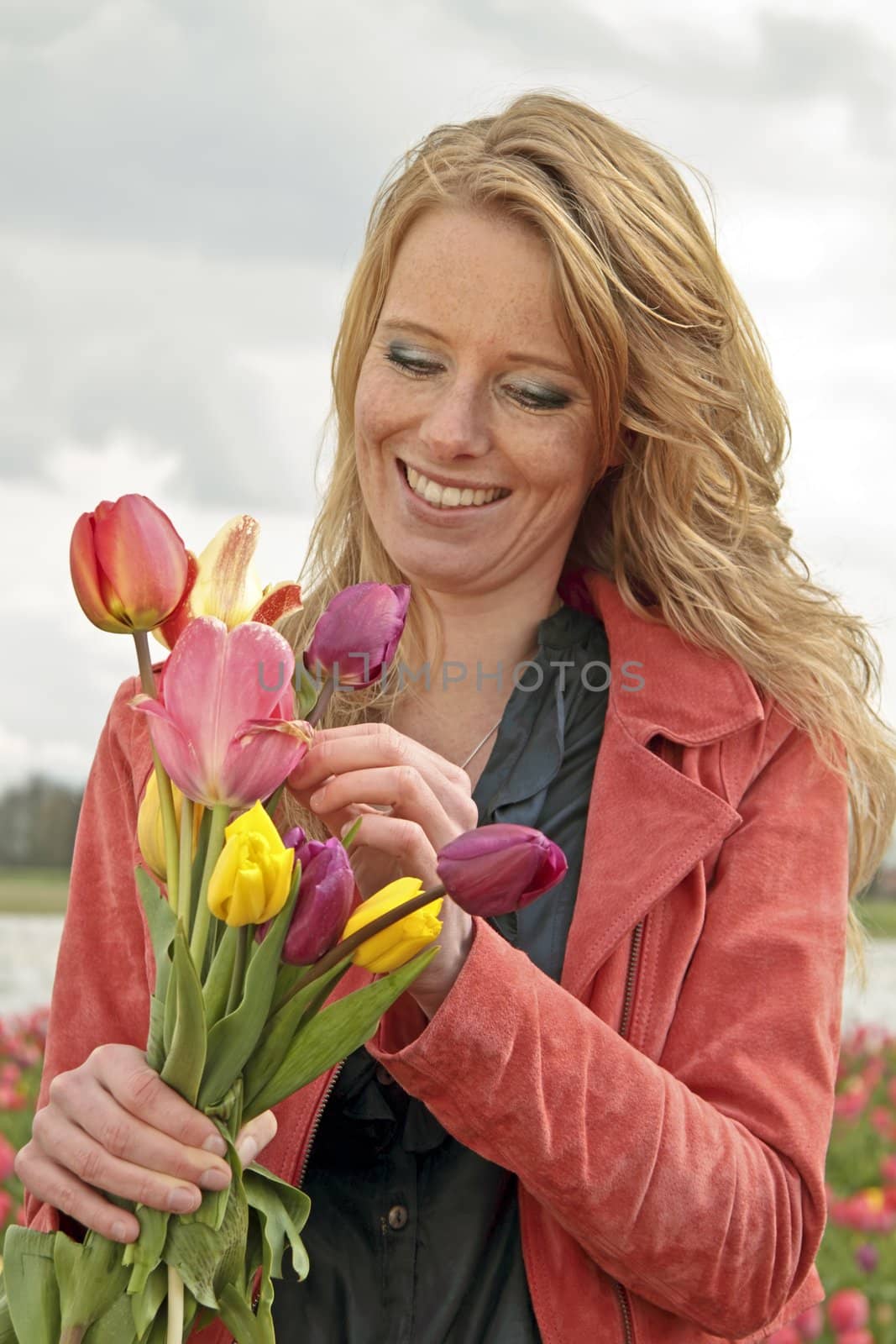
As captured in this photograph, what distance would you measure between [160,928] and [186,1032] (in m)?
0.11

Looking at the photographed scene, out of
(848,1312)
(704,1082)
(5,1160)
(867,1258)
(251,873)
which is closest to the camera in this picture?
(251,873)

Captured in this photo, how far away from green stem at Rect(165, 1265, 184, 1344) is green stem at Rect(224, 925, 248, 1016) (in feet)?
0.81

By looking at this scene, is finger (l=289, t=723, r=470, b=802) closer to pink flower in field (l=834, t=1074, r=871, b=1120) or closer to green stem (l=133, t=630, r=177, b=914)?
green stem (l=133, t=630, r=177, b=914)

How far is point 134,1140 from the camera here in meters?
1.44

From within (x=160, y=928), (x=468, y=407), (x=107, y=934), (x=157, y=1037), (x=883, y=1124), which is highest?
(x=468, y=407)

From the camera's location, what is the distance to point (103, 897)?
2223mm

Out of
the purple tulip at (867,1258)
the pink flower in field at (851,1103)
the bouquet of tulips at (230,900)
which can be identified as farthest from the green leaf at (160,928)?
the pink flower in field at (851,1103)

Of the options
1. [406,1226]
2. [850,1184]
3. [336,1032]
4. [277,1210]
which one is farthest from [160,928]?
[850,1184]

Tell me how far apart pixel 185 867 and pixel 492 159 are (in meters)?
1.24

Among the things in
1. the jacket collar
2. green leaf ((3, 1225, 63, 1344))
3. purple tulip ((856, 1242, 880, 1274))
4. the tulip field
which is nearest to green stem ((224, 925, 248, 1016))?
green leaf ((3, 1225, 63, 1344))

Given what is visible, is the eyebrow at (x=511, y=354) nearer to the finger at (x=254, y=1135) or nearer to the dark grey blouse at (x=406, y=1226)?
the dark grey blouse at (x=406, y=1226)

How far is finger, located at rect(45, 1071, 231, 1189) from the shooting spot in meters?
1.40

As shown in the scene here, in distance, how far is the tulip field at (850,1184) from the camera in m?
3.38

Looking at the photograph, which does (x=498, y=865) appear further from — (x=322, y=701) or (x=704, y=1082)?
(x=704, y=1082)
